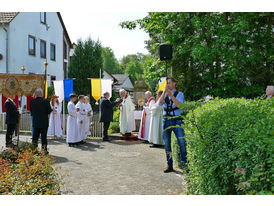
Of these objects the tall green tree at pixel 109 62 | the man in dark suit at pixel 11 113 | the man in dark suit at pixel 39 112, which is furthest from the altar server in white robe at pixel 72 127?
the tall green tree at pixel 109 62

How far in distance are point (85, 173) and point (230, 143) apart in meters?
4.31

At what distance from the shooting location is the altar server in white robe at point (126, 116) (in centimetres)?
1266

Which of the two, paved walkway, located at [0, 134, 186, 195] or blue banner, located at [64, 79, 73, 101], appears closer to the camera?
paved walkway, located at [0, 134, 186, 195]

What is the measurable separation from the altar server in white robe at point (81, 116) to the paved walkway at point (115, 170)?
717 millimetres

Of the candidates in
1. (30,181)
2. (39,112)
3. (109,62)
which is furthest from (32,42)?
(109,62)

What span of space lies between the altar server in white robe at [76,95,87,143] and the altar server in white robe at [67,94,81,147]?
26 cm

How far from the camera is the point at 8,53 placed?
68.2 ft

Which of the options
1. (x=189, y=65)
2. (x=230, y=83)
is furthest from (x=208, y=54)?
(x=189, y=65)

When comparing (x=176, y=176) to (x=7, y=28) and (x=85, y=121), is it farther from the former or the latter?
(x=7, y=28)

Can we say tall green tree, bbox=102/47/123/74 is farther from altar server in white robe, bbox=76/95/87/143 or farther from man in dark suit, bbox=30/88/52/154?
man in dark suit, bbox=30/88/52/154

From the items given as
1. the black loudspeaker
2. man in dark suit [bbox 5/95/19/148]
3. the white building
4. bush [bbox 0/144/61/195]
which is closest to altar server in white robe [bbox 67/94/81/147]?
man in dark suit [bbox 5/95/19/148]

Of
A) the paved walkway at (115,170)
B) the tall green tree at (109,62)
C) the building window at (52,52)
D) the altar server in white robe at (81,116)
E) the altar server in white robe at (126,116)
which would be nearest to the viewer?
the paved walkway at (115,170)

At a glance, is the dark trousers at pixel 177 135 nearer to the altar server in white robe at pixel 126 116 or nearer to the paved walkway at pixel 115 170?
the paved walkway at pixel 115 170

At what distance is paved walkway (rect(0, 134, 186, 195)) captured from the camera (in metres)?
5.21
